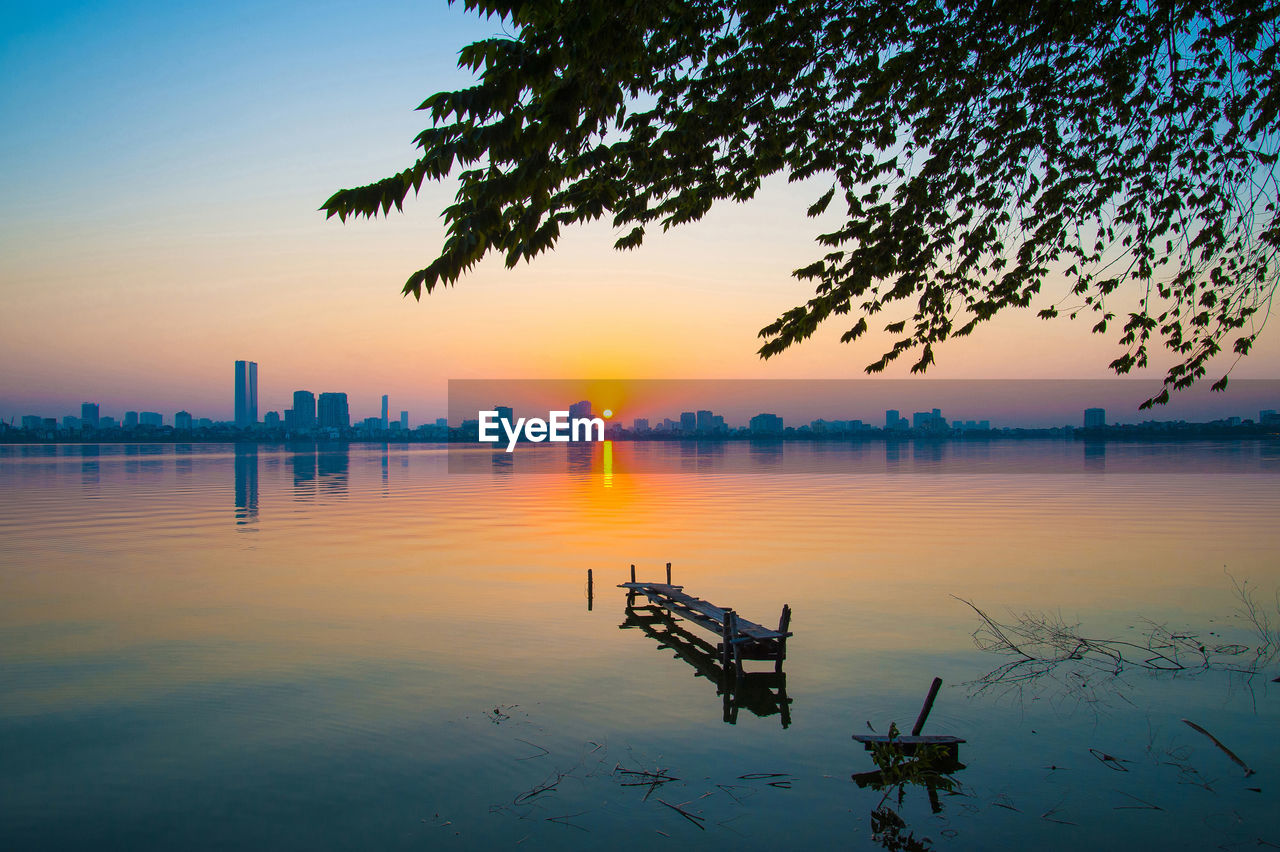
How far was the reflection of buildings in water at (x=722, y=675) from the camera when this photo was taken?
49.8 ft

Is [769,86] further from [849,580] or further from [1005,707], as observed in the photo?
[849,580]

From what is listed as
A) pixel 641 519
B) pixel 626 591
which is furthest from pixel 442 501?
pixel 626 591

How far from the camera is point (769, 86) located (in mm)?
10047

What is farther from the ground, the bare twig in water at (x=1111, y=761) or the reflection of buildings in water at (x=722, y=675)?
the bare twig in water at (x=1111, y=761)

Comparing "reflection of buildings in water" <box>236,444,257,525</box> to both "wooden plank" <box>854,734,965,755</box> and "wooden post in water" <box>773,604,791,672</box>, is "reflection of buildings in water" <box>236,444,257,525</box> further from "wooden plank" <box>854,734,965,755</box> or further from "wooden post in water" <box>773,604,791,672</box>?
"wooden plank" <box>854,734,965,755</box>

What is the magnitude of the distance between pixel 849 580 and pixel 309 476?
81.0 m

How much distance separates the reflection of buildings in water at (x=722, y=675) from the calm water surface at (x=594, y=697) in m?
0.11

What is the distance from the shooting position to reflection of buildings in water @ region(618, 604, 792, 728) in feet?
49.8

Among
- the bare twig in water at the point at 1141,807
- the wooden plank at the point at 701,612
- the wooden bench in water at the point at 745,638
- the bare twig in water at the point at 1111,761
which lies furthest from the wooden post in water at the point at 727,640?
the bare twig in water at the point at 1141,807

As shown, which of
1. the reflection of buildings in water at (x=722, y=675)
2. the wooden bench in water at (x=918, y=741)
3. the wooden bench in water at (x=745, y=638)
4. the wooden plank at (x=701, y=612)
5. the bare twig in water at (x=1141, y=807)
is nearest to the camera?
the bare twig in water at (x=1141, y=807)

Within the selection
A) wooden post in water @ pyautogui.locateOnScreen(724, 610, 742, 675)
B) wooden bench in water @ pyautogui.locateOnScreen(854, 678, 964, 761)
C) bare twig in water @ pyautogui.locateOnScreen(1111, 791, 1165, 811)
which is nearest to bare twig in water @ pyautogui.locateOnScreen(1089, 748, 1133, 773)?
bare twig in water @ pyautogui.locateOnScreen(1111, 791, 1165, 811)

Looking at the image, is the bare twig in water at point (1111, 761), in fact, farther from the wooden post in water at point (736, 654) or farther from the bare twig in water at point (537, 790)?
the bare twig in water at point (537, 790)

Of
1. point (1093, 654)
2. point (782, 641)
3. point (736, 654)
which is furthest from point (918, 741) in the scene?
point (1093, 654)

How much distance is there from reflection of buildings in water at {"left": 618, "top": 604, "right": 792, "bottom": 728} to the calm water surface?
112 mm
